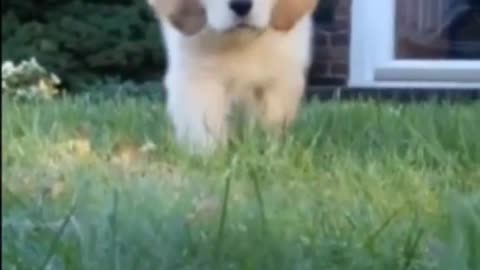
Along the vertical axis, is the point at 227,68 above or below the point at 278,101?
above

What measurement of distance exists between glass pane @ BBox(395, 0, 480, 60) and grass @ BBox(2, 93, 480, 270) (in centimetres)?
296

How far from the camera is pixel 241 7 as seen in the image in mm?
4887

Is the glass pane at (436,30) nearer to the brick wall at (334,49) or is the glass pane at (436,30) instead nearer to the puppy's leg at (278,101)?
the brick wall at (334,49)

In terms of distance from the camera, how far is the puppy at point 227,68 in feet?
17.0

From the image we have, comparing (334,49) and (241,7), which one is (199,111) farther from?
(334,49)

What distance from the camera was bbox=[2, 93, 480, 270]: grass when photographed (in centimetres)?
312

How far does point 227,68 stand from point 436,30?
444cm

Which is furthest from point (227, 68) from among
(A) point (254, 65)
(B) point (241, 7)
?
(B) point (241, 7)

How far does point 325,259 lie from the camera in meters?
3.18

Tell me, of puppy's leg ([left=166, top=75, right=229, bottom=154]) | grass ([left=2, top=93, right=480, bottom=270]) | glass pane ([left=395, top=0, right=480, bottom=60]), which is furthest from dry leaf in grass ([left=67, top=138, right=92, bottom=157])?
glass pane ([left=395, top=0, right=480, bottom=60])

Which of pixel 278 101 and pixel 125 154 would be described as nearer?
pixel 125 154

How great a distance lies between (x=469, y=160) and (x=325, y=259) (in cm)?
173

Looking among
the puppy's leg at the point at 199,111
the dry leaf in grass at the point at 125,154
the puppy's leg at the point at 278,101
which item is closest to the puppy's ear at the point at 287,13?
the puppy's leg at the point at 278,101

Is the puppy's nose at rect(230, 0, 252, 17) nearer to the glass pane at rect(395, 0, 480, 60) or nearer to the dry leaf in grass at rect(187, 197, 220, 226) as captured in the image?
the dry leaf in grass at rect(187, 197, 220, 226)
